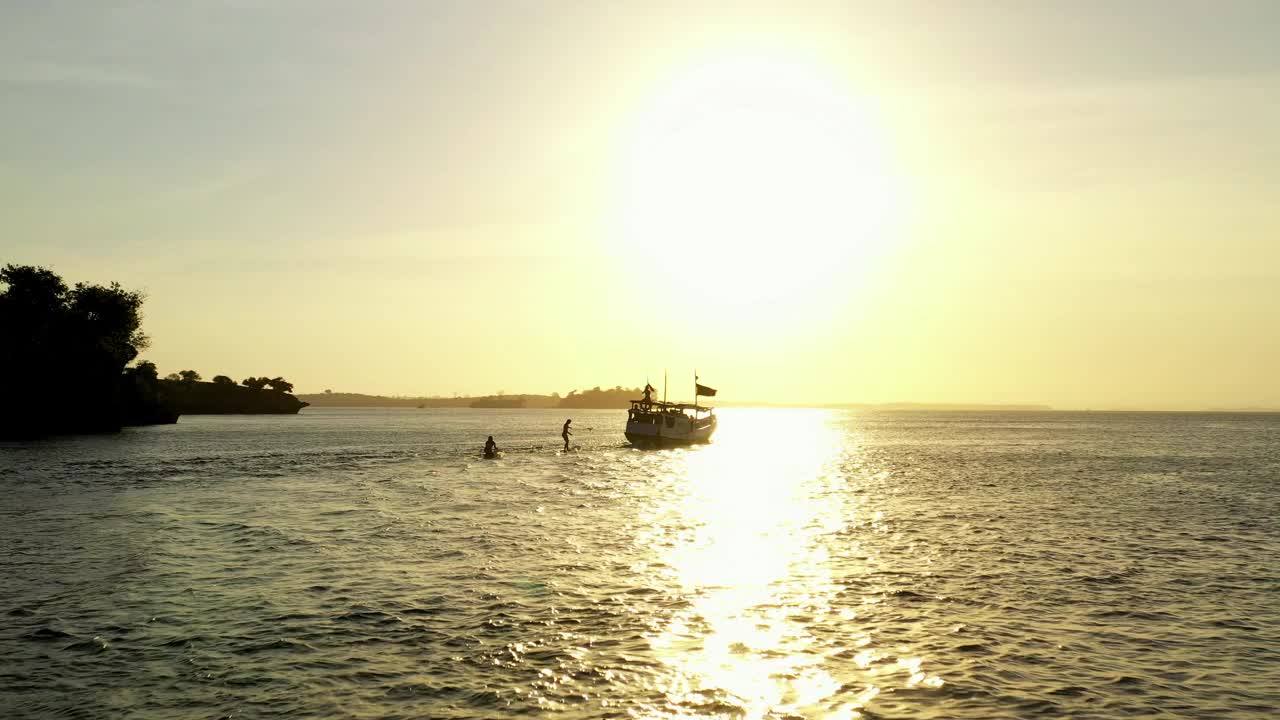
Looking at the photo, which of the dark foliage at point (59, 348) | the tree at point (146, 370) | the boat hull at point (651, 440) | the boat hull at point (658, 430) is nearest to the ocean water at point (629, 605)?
the boat hull at point (658, 430)

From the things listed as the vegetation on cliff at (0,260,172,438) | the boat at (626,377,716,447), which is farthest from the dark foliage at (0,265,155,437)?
the boat at (626,377,716,447)

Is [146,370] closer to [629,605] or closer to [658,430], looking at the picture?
[658,430]

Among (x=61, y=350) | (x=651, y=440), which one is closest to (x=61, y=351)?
(x=61, y=350)

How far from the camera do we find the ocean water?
15.8 metres

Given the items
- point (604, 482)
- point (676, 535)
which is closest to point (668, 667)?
point (676, 535)

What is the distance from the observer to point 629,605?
22984 mm

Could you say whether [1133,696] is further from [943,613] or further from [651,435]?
[651,435]

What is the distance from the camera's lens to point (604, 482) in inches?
2475

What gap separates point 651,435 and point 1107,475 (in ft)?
183

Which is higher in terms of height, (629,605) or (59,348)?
(59,348)

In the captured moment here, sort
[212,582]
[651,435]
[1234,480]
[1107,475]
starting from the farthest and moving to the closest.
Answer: [651,435] → [1107,475] → [1234,480] → [212,582]

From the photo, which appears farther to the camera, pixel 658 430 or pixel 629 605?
pixel 658 430

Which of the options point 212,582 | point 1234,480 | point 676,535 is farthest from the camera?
point 1234,480

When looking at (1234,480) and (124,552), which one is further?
(1234,480)
